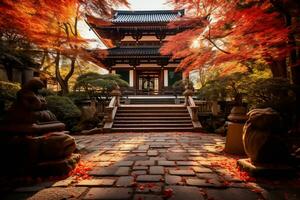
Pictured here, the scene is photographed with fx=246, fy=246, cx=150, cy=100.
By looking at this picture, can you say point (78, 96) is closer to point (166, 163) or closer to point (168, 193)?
point (166, 163)

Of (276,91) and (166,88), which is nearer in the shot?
(276,91)

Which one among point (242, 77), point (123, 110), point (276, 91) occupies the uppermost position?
point (242, 77)

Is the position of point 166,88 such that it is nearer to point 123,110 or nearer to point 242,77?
point 123,110

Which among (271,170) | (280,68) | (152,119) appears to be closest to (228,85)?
(280,68)

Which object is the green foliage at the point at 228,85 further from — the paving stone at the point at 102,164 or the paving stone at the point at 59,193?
the paving stone at the point at 59,193

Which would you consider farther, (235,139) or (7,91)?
(7,91)

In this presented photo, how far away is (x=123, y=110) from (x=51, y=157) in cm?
1071

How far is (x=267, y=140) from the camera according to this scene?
461 centimetres

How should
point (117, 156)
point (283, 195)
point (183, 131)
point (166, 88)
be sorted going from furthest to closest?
point (166, 88), point (183, 131), point (117, 156), point (283, 195)

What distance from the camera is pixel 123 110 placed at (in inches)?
610

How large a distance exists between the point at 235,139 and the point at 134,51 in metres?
17.4

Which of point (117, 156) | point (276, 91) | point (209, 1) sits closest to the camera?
point (117, 156)

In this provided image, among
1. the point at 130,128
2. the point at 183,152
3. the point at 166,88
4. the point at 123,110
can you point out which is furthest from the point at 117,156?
the point at 166,88

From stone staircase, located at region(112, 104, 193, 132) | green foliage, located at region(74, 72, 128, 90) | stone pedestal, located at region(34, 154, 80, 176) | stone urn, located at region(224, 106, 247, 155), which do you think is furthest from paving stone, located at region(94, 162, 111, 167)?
green foliage, located at region(74, 72, 128, 90)
